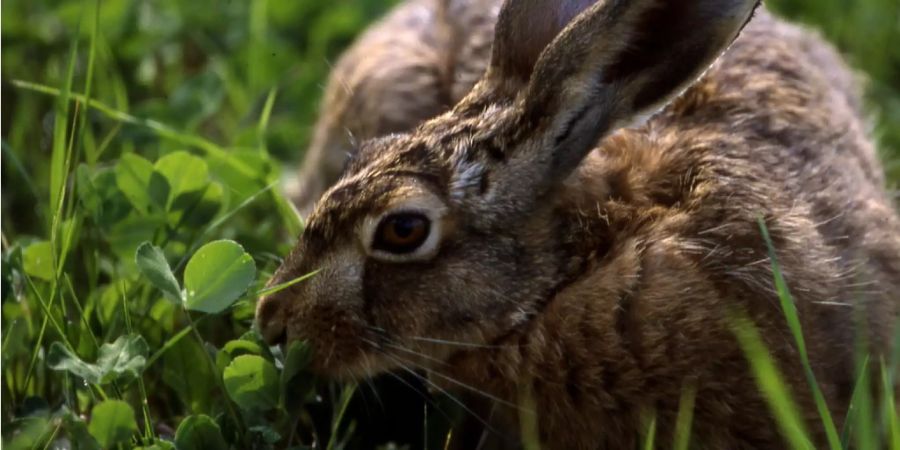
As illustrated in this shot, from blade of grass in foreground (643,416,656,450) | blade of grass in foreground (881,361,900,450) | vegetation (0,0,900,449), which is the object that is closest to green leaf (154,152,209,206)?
vegetation (0,0,900,449)

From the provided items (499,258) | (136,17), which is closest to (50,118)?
(136,17)

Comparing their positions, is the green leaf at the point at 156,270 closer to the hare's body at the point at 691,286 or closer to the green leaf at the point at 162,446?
the green leaf at the point at 162,446

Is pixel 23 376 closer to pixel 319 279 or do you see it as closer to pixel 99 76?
pixel 319 279

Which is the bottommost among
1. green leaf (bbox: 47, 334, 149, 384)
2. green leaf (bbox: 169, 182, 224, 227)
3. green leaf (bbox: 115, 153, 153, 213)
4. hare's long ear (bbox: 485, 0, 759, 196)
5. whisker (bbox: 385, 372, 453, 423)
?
whisker (bbox: 385, 372, 453, 423)

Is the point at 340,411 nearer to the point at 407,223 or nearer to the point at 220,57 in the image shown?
the point at 407,223

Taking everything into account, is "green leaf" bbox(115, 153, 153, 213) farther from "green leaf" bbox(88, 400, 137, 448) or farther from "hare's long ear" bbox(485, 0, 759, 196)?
"hare's long ear" bbox(485, 0, 759, 196)

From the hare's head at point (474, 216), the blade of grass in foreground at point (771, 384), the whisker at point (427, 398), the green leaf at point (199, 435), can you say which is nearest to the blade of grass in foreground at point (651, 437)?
the blade of grass in foreground at point (771, 384)

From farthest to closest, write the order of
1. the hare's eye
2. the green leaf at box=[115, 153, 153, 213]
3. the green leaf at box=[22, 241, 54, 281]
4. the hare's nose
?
the green leaf at box=[115, 153, 153, 213], the green leaf at box=[22, 241, 54, 281], the hare's nose, the hare's eye

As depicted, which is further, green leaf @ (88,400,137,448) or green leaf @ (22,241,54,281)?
green leaf @ (22,241,54,281)

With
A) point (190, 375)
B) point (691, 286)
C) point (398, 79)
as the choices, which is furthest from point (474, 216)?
point (398, 79)

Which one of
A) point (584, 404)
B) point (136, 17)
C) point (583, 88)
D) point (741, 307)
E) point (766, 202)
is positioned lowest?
point (584, 404)
